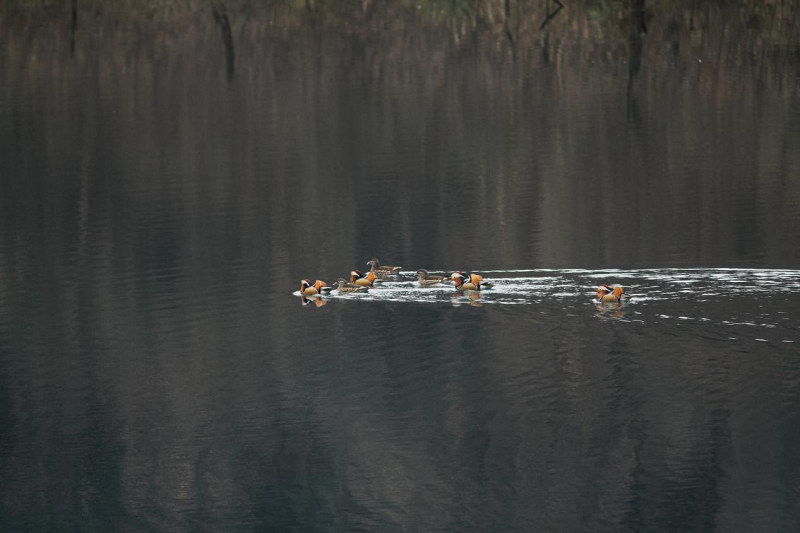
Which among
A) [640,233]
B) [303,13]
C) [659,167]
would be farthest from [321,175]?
[303,13]

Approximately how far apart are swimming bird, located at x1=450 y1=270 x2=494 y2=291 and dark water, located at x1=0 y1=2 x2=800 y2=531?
0.34 metres

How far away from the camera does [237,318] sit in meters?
21.7

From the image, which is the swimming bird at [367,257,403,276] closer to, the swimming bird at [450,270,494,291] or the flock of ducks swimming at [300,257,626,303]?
the flock of ducks swimming at [300,257,626,303]

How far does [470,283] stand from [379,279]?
1843 millimetres

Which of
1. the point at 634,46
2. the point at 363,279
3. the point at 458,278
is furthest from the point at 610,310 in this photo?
the point at 634,46

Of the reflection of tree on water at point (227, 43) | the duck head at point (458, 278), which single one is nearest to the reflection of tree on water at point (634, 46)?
the reflection of tree on water at point (227, 43)

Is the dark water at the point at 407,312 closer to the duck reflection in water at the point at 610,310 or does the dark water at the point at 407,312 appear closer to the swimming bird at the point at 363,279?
the duck reflection in water at the point at 610,310

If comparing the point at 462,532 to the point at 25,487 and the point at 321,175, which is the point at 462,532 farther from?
the point at 321,175

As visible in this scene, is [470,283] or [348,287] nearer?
[470,283]

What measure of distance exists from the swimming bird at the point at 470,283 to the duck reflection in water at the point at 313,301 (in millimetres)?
2044

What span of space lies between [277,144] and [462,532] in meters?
27.4

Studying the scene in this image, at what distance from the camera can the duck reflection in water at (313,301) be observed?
22641mm

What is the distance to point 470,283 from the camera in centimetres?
2253

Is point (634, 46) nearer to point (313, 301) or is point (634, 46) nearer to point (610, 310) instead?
point (313, 301)
